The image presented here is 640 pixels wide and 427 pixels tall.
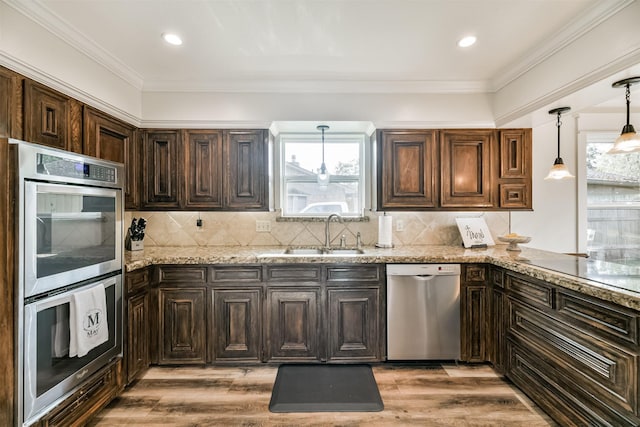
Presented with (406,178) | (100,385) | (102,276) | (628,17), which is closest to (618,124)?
(628,17)

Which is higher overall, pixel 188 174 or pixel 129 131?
pixel 129 131

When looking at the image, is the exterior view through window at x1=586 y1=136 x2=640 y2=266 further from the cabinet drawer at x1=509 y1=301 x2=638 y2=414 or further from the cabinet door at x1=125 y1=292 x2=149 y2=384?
the cabinet door at x1=125 y1=292 x2=149 y2=384

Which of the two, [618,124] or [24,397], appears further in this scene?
[618,124]

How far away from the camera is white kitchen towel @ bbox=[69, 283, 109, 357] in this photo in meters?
1.64

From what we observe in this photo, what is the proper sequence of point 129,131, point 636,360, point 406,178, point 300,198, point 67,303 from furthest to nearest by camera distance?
point 300,198
point 406,178
point 129,131
point 67,303
point 636,360

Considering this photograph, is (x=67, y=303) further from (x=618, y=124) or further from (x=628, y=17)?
(x=618, y=124)

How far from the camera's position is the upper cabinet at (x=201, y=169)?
285 cm

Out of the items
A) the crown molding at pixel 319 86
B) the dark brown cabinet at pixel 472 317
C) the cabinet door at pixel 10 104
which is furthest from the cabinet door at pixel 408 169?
the cabinet door at pixel 10 104

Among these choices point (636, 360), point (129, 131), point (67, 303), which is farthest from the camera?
point (129, 131)

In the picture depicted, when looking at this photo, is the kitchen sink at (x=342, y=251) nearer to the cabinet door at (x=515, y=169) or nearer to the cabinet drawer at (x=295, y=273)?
the cabinet drawer at (x=295, y=273)

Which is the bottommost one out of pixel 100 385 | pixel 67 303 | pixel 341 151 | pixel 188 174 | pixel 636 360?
pixel 100 385

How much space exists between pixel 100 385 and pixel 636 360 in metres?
3.03

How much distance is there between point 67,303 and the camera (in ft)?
5.31

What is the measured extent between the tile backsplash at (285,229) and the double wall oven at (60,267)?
1135mm
